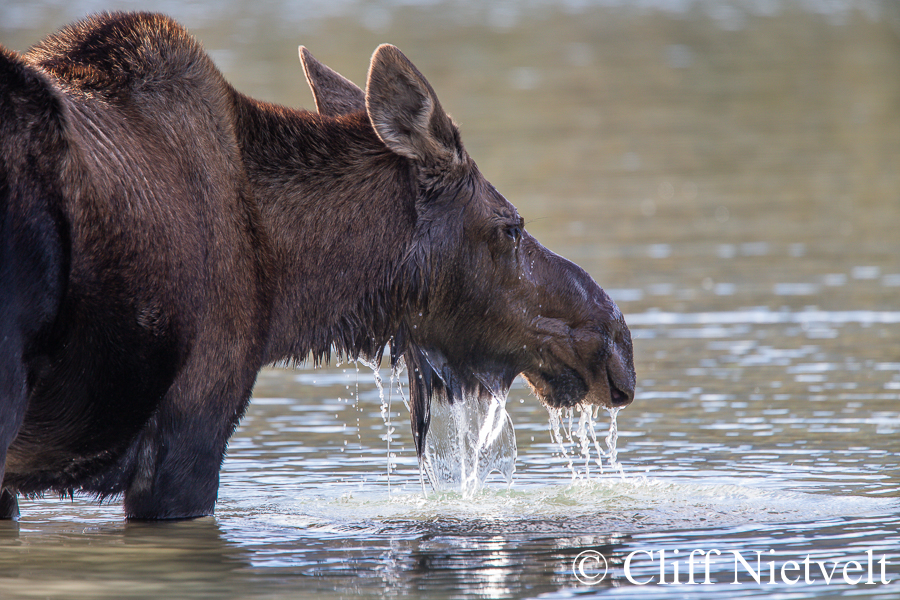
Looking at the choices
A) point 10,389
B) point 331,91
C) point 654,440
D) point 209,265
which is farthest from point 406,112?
point 654,440

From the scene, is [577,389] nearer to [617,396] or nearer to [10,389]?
[617,396]

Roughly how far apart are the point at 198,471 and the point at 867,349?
497 cm

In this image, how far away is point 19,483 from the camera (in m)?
5.31

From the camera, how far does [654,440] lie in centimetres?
732

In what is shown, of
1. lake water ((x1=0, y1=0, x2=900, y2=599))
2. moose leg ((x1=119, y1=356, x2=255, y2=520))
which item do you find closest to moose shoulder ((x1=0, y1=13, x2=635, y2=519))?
moose leg ((x1=119, y1=356, x2=255, y2=520))

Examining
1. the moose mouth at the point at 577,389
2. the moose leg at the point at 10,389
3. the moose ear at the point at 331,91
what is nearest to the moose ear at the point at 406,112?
the moose ear at the point at 331,91

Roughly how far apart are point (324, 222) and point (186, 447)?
3.30 ft

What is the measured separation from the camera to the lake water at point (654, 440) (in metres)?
5.11

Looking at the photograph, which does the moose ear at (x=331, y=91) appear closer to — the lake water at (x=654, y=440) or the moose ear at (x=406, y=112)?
the moose ear at (x=406, y=112)

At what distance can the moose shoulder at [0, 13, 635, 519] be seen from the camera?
15.6 feet

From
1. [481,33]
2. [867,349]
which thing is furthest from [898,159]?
[481,33]

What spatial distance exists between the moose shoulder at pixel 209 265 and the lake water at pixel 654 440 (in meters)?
0.44

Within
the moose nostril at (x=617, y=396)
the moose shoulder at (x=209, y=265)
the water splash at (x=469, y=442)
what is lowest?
the water splash at (x=469, y=442)

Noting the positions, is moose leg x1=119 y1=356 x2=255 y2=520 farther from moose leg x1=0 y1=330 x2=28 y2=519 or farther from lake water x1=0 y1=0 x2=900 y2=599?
moose leg x1=0 y1=330 x2=28 y2=519
